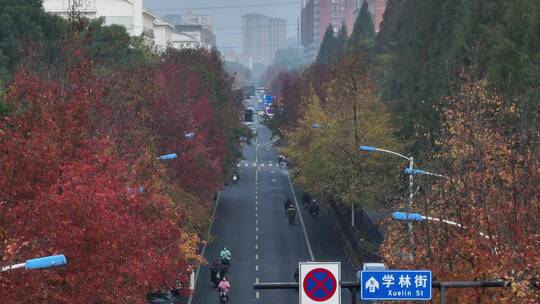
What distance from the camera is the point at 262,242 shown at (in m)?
76.4

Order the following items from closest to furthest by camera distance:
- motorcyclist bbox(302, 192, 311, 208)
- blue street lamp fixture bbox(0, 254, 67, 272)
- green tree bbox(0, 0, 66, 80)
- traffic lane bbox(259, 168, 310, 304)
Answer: blue street lamp fixture bbox(0, 254, 67, 272) < traffic lane bbox(259, 168, 310, 304) < green tree bbox(0, 0, 66, 80) < motorcyclist bbox(302, 192, 311, 208)

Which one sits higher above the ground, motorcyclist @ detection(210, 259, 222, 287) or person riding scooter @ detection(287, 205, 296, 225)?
motorcyclist @ detection(210, 259, 222, 287)

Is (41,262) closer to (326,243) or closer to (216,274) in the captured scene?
(216,274)

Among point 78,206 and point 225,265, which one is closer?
point 78,206

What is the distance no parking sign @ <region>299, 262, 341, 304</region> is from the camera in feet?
73.4

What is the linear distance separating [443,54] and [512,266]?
2087 inches

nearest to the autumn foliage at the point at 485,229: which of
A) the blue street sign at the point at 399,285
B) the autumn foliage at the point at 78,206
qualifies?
the blue street sign at the point at 399,285

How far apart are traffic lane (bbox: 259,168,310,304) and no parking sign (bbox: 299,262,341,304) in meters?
33.4

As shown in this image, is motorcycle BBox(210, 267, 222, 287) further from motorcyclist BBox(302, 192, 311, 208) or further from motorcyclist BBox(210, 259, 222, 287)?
motorcyclist BBox(302, 192, 311, 208)

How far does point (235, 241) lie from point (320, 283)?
54.5 metres

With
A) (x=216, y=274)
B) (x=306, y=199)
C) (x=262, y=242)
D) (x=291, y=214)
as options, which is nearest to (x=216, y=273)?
(x=216, y=274)

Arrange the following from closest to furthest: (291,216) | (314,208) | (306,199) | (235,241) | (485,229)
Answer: (485,229) < (235,241) < (291,216) < (314,208) < (306,199)

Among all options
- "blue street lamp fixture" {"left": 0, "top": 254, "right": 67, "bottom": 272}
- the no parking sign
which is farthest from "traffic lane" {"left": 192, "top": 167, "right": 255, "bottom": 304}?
the no parking sign

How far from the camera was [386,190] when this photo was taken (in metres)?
71.1
